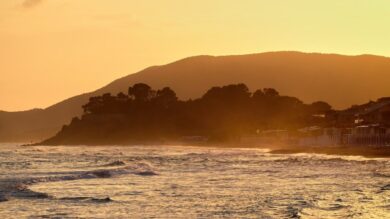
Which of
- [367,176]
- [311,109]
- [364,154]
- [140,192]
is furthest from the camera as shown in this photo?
[311,109]

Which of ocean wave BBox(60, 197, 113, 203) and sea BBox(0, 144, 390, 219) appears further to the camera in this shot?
ocean wave BBox(60, 197, 113, 203)

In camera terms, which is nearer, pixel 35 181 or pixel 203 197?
pixel 203 197

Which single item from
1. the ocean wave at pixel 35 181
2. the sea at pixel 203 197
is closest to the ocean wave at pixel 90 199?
the sea at pixel 203 197

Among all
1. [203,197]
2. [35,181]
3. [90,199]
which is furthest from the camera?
[35,181]

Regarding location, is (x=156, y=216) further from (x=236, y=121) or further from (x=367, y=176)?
(x=236, y=121)

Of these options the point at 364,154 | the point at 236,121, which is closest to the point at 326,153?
the point at 364,154

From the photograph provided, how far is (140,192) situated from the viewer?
29500 mm

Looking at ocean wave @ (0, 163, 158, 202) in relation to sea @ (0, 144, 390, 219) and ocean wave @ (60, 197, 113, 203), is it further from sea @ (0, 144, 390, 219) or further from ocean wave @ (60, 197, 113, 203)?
ocean wave @ (60, 197, 113, 203)

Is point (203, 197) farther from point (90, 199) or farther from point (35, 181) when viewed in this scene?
point (35, 181)

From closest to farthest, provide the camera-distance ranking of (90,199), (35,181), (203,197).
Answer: (90,199) < (203,197) < (35,181)

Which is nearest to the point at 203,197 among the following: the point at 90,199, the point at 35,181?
the point at 90,199

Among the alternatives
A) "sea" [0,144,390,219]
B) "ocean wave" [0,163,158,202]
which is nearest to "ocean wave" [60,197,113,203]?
"sea" [0,144,390,219]

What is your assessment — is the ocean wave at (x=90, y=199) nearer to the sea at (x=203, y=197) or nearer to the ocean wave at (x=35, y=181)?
the sea at (x=203, y=197)

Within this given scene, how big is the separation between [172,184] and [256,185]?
394cm
